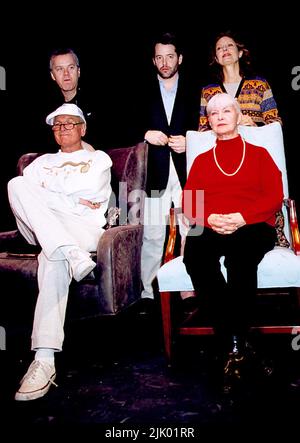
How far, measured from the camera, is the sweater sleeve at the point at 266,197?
86.0 inches

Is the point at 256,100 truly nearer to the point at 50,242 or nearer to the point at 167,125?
the point at 167,125

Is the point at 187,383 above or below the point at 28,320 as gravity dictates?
below

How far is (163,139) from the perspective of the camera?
3172 millimetres

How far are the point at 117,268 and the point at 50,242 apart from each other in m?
0.38

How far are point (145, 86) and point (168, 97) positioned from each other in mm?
202

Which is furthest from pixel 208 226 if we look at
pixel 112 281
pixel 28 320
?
pixel 28 320

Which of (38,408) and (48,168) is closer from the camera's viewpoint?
(38,408)

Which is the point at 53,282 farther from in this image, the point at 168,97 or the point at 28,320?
the point at 168,97

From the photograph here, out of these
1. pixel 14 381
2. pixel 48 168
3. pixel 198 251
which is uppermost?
pixel 48 168

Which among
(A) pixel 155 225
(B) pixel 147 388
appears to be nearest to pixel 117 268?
(B) pixel 147 388

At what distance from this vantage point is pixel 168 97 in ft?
11.3

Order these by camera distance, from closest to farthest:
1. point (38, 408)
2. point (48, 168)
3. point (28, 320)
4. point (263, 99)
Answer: point (38, 408), point (28, 320), point (48, 168), point (263, 99)

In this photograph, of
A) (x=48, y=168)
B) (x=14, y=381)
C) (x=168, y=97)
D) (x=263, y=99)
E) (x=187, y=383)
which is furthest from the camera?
(x=168, y=97)

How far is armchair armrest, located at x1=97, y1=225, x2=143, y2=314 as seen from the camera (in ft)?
7.48
